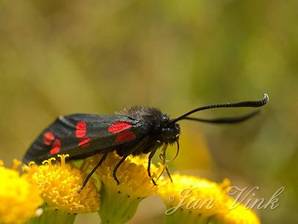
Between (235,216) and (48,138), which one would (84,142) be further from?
(235,216)

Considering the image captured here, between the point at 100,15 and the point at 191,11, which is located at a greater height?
the point at 100,15

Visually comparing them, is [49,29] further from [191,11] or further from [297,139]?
[297,139]

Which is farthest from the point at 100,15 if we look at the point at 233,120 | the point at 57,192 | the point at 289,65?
the point at 57,192

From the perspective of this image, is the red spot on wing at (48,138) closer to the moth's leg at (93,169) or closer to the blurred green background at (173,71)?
the moth's leg at (93,169)

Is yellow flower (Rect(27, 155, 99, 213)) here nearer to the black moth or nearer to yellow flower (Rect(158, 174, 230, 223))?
the black moth

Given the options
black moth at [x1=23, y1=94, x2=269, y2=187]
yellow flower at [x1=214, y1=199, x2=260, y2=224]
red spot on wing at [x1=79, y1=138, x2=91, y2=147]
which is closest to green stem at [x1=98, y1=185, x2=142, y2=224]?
black moth at [x1=23, y1=94, x2=269, y2=187]

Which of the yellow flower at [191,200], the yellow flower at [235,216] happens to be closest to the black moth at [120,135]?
the yellow flower at [191,200]
